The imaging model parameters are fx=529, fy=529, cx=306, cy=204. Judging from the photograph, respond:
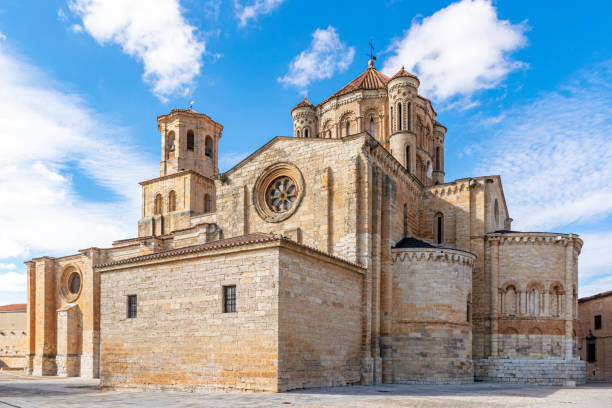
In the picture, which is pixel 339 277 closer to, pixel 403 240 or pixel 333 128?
pixel 403 240

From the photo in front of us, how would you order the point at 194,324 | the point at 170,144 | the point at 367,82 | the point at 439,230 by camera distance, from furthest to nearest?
1. the point at 170,144
2. the point at 367,82
3. the point at 439,230
4. the point at 194,324

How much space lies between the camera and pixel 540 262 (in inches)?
976

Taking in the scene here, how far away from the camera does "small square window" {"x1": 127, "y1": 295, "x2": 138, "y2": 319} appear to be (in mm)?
19686

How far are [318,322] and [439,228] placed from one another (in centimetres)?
1158

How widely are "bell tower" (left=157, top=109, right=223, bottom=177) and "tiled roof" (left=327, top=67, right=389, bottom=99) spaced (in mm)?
10051

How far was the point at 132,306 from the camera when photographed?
1981cm

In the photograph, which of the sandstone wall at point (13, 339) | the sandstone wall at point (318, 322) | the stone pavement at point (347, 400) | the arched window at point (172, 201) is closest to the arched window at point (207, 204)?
the arched window at point (172, 201)

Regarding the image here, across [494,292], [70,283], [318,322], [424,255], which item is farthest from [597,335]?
[70,283]

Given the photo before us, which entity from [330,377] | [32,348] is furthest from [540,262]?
[32,348]

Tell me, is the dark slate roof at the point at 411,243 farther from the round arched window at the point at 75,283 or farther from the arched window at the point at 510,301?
the round arched window at the point at 75,283

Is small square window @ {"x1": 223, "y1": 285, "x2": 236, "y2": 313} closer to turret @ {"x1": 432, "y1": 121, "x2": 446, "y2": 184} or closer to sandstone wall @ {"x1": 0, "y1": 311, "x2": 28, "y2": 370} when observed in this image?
turret @ {"x1": 432, "y1": 121, "x2": 446, "y2": 184}

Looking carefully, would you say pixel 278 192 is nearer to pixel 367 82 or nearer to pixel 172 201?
pixel 367 82

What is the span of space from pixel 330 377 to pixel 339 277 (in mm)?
3485

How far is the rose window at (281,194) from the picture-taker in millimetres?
24031
